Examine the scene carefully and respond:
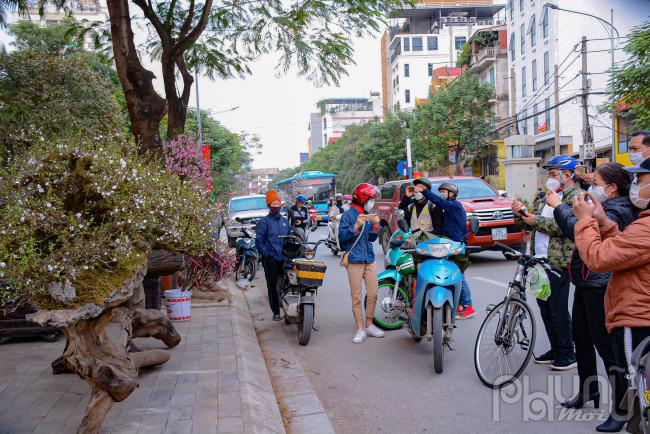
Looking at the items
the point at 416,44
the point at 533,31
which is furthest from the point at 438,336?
the point at 416,44

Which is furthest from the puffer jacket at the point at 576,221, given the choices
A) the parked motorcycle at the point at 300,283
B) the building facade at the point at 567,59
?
the building facade at the point at 567,59

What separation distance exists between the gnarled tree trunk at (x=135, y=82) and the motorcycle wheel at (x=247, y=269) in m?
4.60

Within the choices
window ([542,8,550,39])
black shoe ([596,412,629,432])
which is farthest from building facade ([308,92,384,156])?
black shoe ([596,412,629,432])

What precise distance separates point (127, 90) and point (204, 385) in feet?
18.2

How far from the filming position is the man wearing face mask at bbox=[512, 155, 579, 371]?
5.70 metres

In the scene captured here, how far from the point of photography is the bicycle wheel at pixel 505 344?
550 cm

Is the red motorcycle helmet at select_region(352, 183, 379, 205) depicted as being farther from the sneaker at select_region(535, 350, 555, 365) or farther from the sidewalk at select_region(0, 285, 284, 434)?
the sneaker at select_region(535, 350, 555, 365)

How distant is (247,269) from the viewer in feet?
45.1

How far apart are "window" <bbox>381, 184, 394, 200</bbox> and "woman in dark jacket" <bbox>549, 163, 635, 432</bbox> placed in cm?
1182

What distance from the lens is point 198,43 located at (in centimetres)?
1225

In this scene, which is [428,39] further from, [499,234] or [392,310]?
[392,310]

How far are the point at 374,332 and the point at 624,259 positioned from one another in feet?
15.3

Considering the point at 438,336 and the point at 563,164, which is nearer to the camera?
the point at 563,164

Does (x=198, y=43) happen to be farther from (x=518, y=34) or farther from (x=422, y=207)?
(x=518, y=34)
